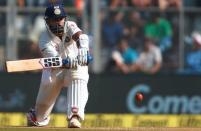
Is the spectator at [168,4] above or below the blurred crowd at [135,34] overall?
above

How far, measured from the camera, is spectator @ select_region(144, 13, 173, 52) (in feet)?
52.1

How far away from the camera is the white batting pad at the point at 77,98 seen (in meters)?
9.84

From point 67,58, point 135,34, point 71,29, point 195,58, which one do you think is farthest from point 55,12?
point 195,58

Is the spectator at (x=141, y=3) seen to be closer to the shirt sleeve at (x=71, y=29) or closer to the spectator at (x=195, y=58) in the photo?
the spectator at (x=195, y=58)

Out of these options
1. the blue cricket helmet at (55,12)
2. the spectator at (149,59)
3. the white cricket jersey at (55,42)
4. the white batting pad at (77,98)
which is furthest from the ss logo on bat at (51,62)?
the spectator at (149,59)

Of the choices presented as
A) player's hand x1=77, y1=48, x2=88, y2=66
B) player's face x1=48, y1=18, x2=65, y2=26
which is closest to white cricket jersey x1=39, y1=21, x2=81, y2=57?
player's face x1=48, y1=18, x2=65, y2=26

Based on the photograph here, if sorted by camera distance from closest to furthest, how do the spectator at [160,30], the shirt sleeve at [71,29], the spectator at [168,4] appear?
the shirt sleeve at [71,29] → the spectator at [160,30] → the spectator at [168,4]

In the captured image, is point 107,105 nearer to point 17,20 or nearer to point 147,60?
point 147,60

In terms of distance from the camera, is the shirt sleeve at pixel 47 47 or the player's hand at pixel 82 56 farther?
the shirt sleeve at pixel 47 47

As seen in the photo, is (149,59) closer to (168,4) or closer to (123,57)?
(123,57)

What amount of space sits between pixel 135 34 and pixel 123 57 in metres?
0.58

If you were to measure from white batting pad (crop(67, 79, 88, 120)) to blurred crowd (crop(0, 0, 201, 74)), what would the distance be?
18.5 feet

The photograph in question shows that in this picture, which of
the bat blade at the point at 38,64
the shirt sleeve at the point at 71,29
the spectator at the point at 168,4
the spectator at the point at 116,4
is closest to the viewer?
the bat blade at the point at 38,64

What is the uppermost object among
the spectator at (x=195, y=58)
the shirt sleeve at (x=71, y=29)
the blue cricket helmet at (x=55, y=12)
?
the blue cricket helmet at (x=55, y=12)
